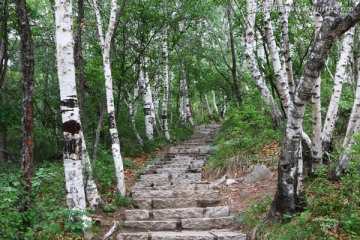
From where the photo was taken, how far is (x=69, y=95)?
17.2 feet

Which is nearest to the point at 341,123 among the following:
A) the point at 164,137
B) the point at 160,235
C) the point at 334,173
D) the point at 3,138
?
the point at 334,173

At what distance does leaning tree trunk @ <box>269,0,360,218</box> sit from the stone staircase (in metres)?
1.13

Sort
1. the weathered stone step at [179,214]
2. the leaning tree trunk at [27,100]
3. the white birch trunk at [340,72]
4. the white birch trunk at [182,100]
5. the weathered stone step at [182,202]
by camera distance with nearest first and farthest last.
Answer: the leaning tree trunk at [27,100], the white birch trunk at [340,72], the weathered stone step at [179,214], the weathered stone step at [182,202], the white birch trunk at [182,100]

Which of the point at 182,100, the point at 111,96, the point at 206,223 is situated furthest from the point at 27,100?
the point at 182,100

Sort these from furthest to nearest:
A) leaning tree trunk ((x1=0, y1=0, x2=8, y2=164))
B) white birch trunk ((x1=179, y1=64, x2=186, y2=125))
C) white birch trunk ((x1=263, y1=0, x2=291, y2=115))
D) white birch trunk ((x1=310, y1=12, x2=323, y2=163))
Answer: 1. white birch trunk ((x1=179, y1=64, x2=186, y2=125))
2. leaning tree trunk ((x1=0, y1=0, x2=8, y2=164))
3. white birch trunk ((x1=263, y1=0, x2=291, y2=115))
4. white birch trunk ((x1=310, y1=12, x2=323, y2=163))

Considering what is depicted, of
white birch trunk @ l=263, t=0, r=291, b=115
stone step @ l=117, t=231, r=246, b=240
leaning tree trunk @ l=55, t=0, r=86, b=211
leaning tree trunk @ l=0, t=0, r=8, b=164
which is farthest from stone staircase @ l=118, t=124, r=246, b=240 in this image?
leaning tree trunk @ l=0, t=0, r=8, b=164

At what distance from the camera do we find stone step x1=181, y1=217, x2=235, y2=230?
6238 millimetres

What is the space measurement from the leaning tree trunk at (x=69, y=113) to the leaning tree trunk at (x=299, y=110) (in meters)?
3.35

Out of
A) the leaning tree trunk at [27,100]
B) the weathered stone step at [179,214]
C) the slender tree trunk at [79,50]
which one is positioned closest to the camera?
the leaning tree trunk at [27,100]

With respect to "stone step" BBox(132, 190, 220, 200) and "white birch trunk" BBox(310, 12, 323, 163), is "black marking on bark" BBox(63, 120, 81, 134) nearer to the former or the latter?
"stone step" BBox(132, 190, 220, 200)

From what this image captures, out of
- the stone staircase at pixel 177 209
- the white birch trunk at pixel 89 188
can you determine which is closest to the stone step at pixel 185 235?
the stone staircase at pixel 177 209

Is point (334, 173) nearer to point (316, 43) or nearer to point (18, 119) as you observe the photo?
point (316, 43)

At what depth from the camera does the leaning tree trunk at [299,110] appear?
13.8 ft

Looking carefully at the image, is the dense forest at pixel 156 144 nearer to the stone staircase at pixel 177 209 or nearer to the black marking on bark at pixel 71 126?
the black marking on bark at pixel 71 126
